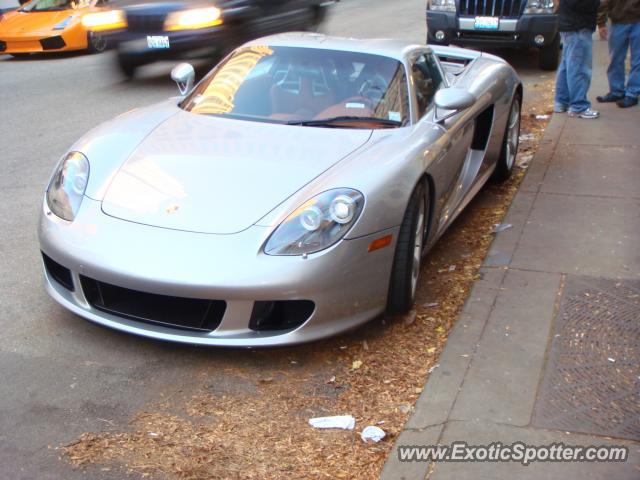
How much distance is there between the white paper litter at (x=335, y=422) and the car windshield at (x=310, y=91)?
1.89 meters

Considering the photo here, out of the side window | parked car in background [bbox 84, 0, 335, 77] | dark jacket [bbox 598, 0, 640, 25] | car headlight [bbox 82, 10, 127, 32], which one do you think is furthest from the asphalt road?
dark jacket [bbox 598, 0, 640, 25]

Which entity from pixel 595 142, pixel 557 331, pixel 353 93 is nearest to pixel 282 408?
pixel 557 331

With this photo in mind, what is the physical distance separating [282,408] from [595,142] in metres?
5.25

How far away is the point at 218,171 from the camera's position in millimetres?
4195

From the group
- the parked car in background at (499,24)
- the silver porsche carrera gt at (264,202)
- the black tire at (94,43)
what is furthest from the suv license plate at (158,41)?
the silver porsche carrera gt at (264,202)

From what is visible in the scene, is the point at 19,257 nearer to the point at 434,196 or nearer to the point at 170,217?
the point at 170,217

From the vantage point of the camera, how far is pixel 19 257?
511cm

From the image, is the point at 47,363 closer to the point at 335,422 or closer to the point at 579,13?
the point at 335,422

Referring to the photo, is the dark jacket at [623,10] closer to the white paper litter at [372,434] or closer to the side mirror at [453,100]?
the side mirror at [453,100]

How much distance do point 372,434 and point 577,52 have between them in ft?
20.4

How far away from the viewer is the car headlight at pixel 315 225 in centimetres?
378

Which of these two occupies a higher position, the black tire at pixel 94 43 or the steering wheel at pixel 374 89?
the steering wheel at pixel 374 89

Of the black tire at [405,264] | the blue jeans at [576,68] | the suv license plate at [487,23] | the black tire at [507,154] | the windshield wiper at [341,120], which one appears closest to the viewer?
the black tire at [405,264]

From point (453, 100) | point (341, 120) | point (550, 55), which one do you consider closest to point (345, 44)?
point (341, 120)
